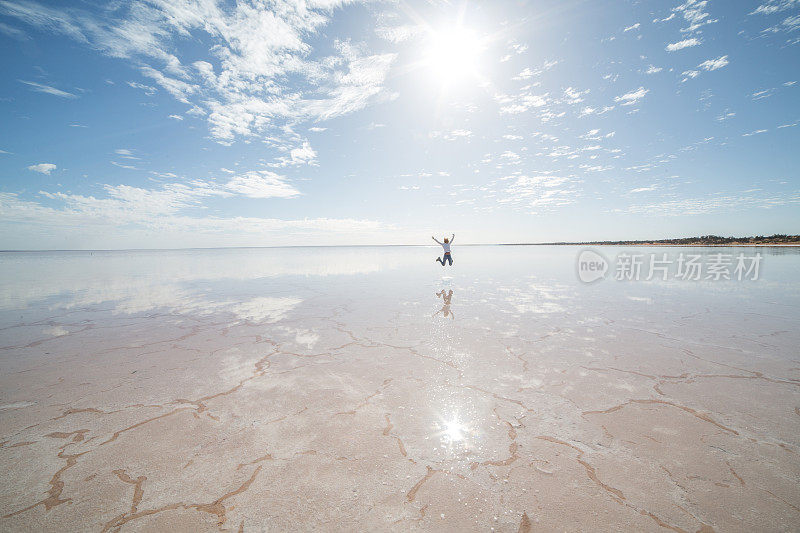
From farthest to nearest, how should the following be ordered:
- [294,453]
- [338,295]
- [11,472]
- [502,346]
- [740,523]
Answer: [338,295]
[502,346]
[294,453]
[11,472]
[740,523]

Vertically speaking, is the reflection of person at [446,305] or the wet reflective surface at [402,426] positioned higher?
the reflection of person at [446,305]

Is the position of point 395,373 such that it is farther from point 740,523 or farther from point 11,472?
point 11,472

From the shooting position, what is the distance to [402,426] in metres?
2.74

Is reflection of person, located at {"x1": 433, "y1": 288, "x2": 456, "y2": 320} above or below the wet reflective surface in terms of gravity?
above

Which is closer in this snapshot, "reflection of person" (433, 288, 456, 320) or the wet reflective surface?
the wet reflective surface

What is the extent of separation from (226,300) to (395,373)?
686cm

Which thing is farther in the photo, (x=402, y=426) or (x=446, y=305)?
(x=446, y=305)

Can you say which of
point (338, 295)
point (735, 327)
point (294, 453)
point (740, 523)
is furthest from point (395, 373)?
point (735, 327)

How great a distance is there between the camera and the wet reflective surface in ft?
6.25

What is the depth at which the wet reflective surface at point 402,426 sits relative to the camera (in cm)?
191

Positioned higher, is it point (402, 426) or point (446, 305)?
point (446, 305)

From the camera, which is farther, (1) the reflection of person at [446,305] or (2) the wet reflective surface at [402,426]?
(1) the reflection of person at [446,305]

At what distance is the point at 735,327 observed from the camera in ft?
18.4

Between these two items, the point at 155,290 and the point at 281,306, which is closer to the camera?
the point at 281,306
